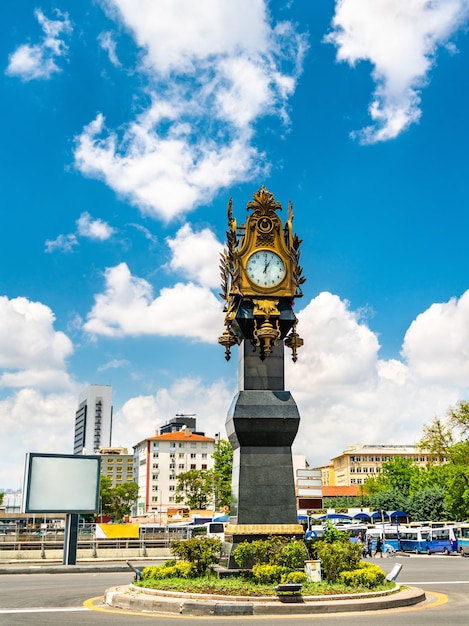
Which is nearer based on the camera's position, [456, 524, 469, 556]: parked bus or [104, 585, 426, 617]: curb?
[104, 585, 426, 617]: curb

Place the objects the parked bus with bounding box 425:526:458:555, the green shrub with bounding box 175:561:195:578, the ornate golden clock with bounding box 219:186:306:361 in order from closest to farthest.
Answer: the green shrub with bounding box 175:561:195:578, the ornate golden clock with bounding box 219:186:306:361, the parked bus with bounding box 425:526:458:555

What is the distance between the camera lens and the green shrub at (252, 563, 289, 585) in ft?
50.7

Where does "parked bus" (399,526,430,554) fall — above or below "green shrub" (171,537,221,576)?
below

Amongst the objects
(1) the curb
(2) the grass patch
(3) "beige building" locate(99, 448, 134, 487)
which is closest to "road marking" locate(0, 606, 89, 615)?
(1) the curb

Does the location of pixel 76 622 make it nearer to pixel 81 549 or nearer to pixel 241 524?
pixel 241 524

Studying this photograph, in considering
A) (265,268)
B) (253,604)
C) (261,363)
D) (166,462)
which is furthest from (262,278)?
(166,462)

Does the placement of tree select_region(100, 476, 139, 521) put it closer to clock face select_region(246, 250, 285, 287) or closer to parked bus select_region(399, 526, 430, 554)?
parked bus select_region(399, 526, 430, 554)

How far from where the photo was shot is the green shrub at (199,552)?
1691 centimetres

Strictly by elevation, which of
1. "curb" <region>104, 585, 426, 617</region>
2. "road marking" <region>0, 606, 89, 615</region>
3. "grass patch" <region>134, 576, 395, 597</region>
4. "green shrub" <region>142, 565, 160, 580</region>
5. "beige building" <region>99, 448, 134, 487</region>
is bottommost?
"road marking" <region>0, 606, 89, 615</region>

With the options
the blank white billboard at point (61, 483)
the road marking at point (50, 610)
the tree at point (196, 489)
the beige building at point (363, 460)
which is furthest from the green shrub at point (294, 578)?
the beige building at point (363, 460)

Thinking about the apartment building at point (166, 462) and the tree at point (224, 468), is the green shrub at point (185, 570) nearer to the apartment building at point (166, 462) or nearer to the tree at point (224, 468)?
the tree at point (224, 468)

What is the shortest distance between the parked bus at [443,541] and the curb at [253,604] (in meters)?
38.6

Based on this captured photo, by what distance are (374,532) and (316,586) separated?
42335 mm

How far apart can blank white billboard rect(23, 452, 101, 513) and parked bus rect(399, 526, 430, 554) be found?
100 feet
